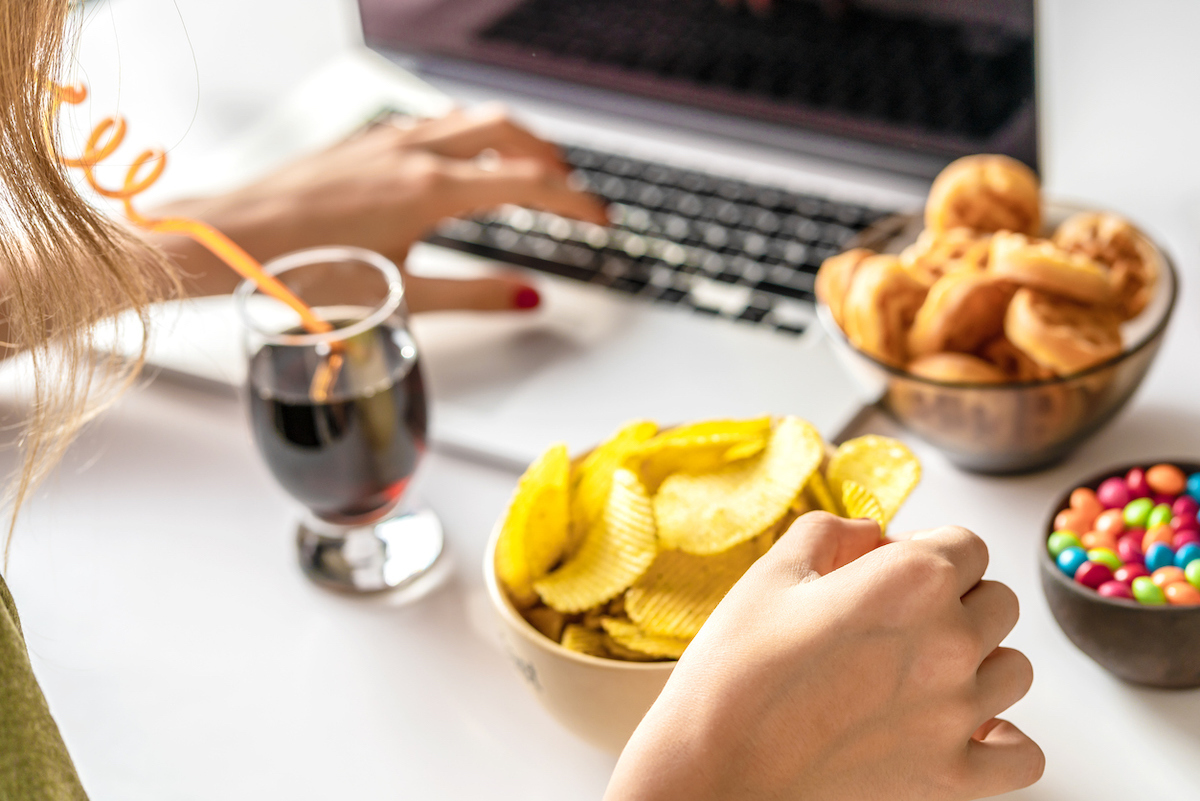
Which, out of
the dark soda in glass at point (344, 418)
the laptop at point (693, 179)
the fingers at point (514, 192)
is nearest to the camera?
the dark soda in glass at point (344, 418)

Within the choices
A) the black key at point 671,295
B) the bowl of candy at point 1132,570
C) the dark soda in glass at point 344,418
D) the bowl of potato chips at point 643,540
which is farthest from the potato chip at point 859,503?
the black key at point 671,295

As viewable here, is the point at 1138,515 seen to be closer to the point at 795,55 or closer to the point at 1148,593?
the point at 1148,593

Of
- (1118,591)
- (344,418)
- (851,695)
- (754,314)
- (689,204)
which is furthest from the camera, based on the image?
(689,204)

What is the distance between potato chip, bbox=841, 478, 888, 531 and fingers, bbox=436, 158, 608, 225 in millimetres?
459

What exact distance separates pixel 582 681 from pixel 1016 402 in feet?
0.96

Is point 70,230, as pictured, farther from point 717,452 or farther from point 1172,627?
point 1172,627

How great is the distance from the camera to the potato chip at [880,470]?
0.50m

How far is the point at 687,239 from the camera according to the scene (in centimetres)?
90

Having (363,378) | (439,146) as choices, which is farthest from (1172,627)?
(439,146)

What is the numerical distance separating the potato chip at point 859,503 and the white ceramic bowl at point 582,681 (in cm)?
11

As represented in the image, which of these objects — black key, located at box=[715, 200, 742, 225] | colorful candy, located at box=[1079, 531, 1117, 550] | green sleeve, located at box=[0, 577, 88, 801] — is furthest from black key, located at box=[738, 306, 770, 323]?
green sleeve, located at box=[0, 577, 88, 801]

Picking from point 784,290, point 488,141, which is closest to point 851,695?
point 784,290

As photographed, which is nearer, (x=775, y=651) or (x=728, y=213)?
(x=775, y=651)

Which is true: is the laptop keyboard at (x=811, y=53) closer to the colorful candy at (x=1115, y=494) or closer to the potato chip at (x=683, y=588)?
the colorful candy at (x=1115, y=494)
